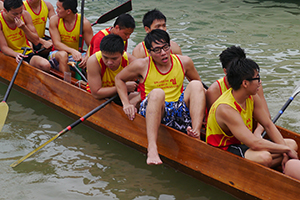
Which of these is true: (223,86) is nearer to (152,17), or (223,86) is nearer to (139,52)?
(139,52)

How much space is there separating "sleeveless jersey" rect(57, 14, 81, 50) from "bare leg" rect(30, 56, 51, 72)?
51 cm

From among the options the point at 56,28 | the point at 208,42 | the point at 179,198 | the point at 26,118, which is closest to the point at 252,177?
the point at 179,198

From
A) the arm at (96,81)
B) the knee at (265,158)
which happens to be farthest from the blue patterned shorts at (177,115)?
the knee at (265,158)

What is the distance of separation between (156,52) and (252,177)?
1.55 metres

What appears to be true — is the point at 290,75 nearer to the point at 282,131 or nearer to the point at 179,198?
the point at 282,131

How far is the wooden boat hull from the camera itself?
10.3 ft

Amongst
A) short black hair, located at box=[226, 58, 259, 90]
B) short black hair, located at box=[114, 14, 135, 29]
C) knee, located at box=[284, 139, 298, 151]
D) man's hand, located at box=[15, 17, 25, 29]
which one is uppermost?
short black hair, located at box=[114, 14, 135, 29]

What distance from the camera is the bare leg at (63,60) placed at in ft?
17.9

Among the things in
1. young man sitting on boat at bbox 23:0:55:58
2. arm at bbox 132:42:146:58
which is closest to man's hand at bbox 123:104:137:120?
arm at bbox 132:42:146:58

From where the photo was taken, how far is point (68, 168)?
416 cm

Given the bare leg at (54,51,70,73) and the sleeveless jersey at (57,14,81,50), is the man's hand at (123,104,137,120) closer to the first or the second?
the bare leg at (54,51,70,73)

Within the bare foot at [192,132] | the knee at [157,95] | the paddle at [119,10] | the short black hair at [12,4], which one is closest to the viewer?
the bare foot at [192,132]

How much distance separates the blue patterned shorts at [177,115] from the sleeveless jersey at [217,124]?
1.68ft

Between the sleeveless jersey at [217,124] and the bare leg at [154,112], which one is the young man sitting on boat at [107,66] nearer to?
the bare leg at [154,112]
